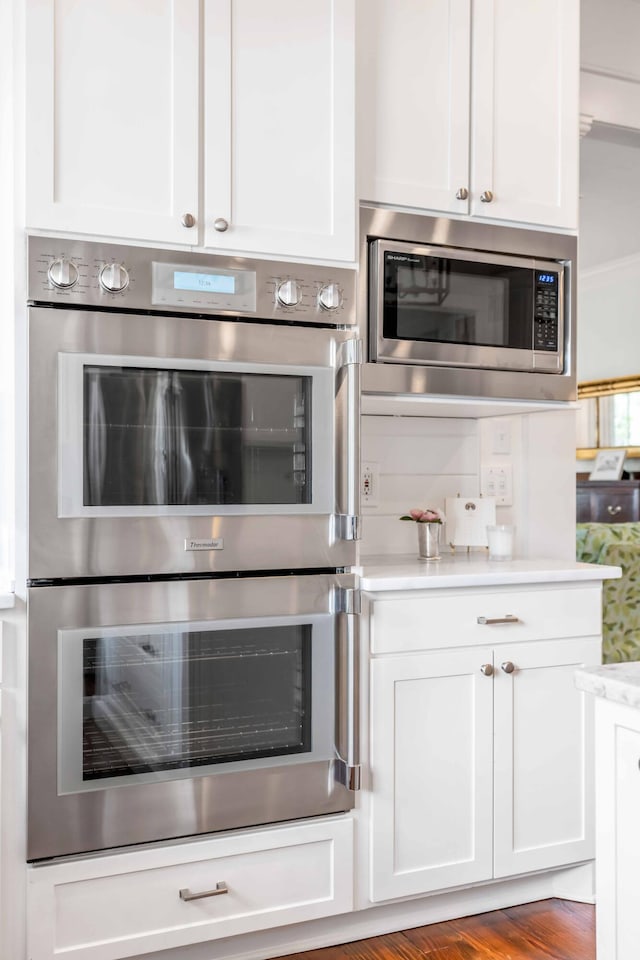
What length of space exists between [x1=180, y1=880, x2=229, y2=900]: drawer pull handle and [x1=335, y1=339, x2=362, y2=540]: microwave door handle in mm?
852

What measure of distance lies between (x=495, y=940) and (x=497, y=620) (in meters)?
0.82

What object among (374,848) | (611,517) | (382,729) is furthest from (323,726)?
(611,517)

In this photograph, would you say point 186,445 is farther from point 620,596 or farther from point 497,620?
point 620,596

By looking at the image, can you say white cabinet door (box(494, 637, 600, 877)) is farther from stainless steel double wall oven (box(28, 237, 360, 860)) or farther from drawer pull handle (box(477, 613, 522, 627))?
stainless steel double wall oven (box(28, 237, 360, 860))

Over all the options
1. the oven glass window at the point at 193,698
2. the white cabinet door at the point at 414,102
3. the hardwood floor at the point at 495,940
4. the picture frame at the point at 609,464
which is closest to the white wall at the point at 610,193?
the picture frame at the point at 609,464

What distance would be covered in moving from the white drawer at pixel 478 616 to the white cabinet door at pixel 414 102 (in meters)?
1.09

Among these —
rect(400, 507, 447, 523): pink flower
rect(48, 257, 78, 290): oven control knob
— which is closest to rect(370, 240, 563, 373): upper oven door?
rect(400, 507, 447, 523): pink flower

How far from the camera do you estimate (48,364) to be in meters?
1.73

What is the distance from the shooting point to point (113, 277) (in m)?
1.79

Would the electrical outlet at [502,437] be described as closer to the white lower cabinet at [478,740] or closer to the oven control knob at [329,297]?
the white lower cabinet at [478,740]

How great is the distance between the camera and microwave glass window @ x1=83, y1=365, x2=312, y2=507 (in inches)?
70.2

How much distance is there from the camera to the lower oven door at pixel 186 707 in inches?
68.6

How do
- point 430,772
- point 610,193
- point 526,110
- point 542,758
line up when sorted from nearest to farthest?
1. point 430,772
2. point 542,758
3. point 526,110
4. point 610,193

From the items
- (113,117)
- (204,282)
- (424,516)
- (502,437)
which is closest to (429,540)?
(424,516)
